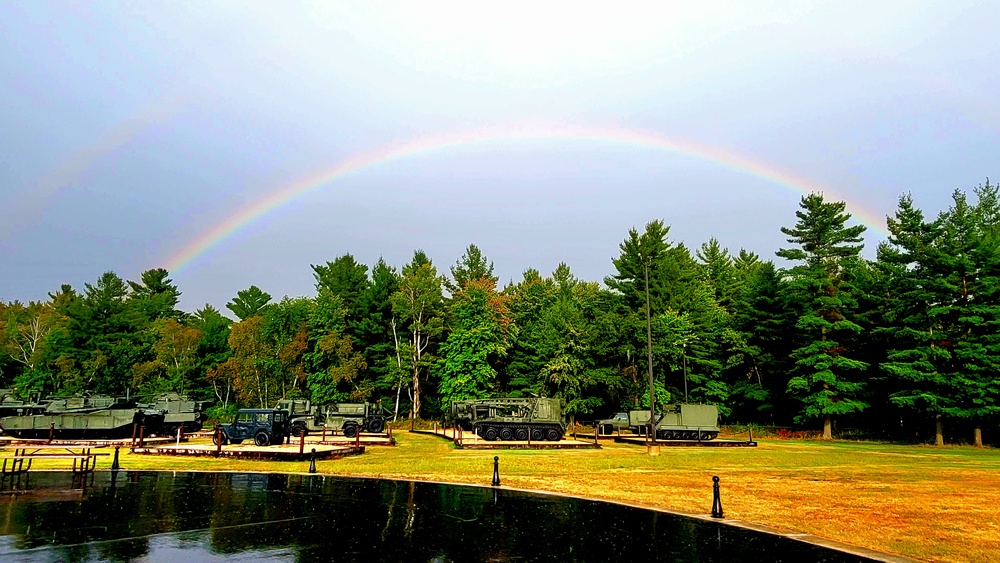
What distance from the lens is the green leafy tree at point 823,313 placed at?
40.4m

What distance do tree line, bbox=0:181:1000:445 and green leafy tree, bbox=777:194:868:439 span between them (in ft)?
0.47

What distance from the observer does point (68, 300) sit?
264ft

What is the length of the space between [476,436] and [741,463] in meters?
15.5

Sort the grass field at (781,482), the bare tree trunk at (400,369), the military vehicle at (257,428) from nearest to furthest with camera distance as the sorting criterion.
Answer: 1. the grass field at (781,482)
2. the military vehicle at (257,428)
3. the bare tree trunk at (400,369)

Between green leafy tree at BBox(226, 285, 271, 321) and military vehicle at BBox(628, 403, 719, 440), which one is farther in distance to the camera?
green leafy tree at BBox(226, 285, 271, 321)

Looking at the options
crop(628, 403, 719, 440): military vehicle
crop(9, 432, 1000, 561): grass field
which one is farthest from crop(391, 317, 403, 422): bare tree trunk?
crop(9, 432, 1000, 561): grass field

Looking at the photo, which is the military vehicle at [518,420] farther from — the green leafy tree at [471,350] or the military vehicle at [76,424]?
the military vehicle at [76,424]

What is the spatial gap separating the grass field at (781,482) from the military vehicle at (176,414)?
13.8 meters

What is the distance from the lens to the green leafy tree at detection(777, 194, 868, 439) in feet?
133

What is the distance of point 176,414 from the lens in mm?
35656

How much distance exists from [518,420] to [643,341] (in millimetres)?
16065

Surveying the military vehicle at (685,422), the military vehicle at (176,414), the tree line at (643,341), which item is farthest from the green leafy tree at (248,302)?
the military vehicle at (685,422)

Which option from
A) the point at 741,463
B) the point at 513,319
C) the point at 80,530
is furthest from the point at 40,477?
the point at 513,319

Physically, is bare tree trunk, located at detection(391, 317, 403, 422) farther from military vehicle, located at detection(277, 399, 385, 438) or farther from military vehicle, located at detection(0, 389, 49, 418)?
military vehicle, located at detection(0, 389, 49, 418)
